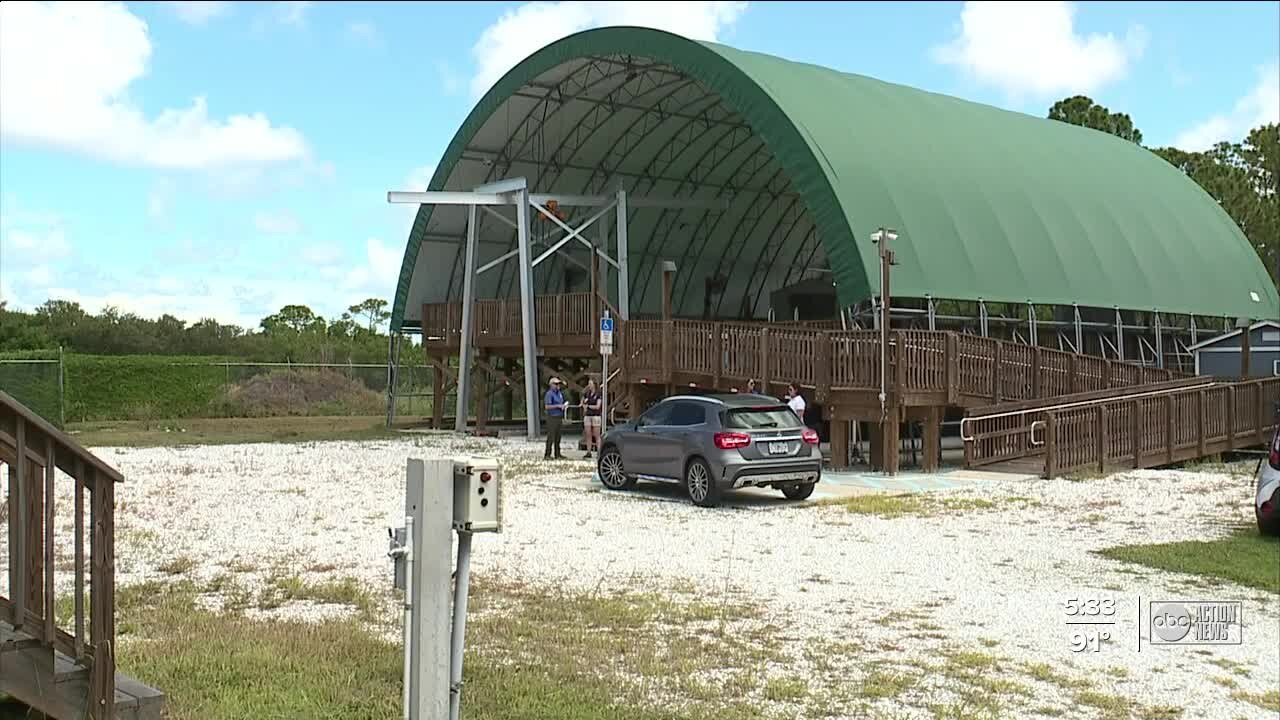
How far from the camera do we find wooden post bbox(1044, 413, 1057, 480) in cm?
2298

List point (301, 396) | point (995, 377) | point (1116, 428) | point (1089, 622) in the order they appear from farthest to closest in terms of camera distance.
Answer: point (301, 396) → point (995, 377) → point (1116, 428) → point (1089, 622)

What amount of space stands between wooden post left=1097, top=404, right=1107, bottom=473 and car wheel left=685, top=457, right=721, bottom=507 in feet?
29.4

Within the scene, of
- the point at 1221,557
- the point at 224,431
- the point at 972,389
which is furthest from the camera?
the point at 224,431

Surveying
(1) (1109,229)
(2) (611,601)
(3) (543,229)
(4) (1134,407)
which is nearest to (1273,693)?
(2) (611,601)

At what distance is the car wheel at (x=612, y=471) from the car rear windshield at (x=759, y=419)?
2.72 meters

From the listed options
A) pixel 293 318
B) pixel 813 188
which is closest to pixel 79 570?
pixel 813 188

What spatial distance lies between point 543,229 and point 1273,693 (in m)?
35.4

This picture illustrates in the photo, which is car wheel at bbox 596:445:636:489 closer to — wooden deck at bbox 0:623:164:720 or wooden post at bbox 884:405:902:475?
wooden post at bbox 884:405:902:475

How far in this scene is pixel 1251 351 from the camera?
1454 inches

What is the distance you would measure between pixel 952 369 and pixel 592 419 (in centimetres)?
773

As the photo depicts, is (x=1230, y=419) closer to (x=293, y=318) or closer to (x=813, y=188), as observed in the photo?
(x=813, y=188)

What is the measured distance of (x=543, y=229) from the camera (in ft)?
139

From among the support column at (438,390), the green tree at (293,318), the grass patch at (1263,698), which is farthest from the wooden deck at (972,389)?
the green tree at (293,318)

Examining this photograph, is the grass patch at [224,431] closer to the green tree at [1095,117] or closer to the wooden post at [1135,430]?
the wooden post at [1135,430]
